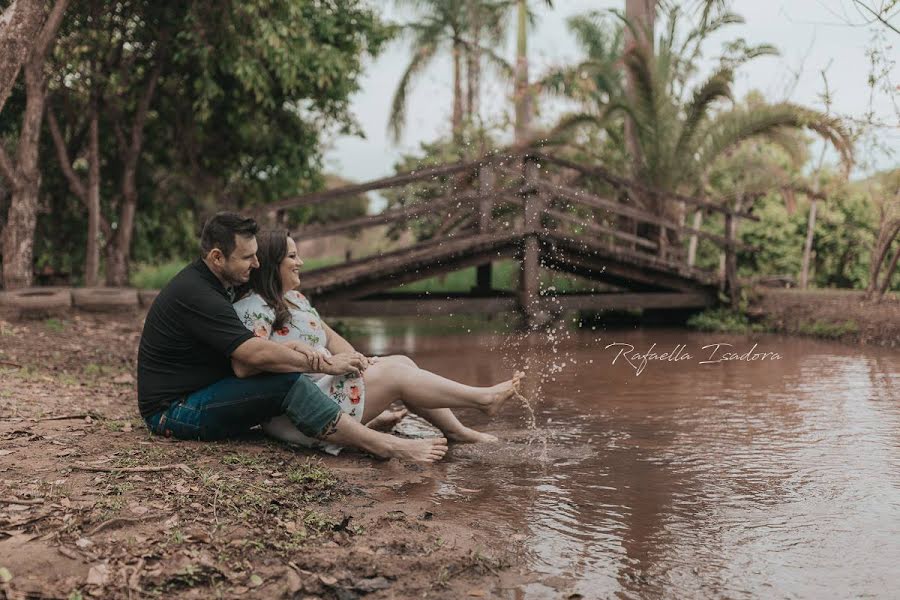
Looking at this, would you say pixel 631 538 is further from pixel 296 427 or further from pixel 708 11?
pixel 708 11

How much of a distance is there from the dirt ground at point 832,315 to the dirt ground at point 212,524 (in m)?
9.09

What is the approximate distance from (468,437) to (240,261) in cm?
176

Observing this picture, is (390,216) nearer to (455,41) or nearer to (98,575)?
(98,575)

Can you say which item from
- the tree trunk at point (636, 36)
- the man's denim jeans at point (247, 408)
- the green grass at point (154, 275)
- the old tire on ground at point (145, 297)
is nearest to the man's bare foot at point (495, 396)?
the man's denim jeans at point (247, 408)

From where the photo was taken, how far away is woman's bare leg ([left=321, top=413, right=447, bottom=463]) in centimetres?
491

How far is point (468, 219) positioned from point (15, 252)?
22.7 ft

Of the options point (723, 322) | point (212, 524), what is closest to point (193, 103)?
point (723, 322)

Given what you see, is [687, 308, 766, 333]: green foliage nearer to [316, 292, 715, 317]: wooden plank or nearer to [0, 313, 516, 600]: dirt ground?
[316, 292, 715, 317]: wooden plank

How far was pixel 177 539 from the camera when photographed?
11.2ft

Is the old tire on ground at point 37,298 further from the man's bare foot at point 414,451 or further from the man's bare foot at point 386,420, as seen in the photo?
the man's bare foot at point 414,451

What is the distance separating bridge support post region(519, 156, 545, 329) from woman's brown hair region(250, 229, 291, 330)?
8267 mm

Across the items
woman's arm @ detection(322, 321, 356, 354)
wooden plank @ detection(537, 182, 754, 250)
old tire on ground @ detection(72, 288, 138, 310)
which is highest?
wooden plank @ detection(537, 182, 754, 250)

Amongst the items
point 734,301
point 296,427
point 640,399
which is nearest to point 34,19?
point 296,427

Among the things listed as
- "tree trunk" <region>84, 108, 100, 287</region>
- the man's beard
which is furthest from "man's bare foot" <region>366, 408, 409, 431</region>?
"tree trunk" <region>84, 108, 100, 287</region>
